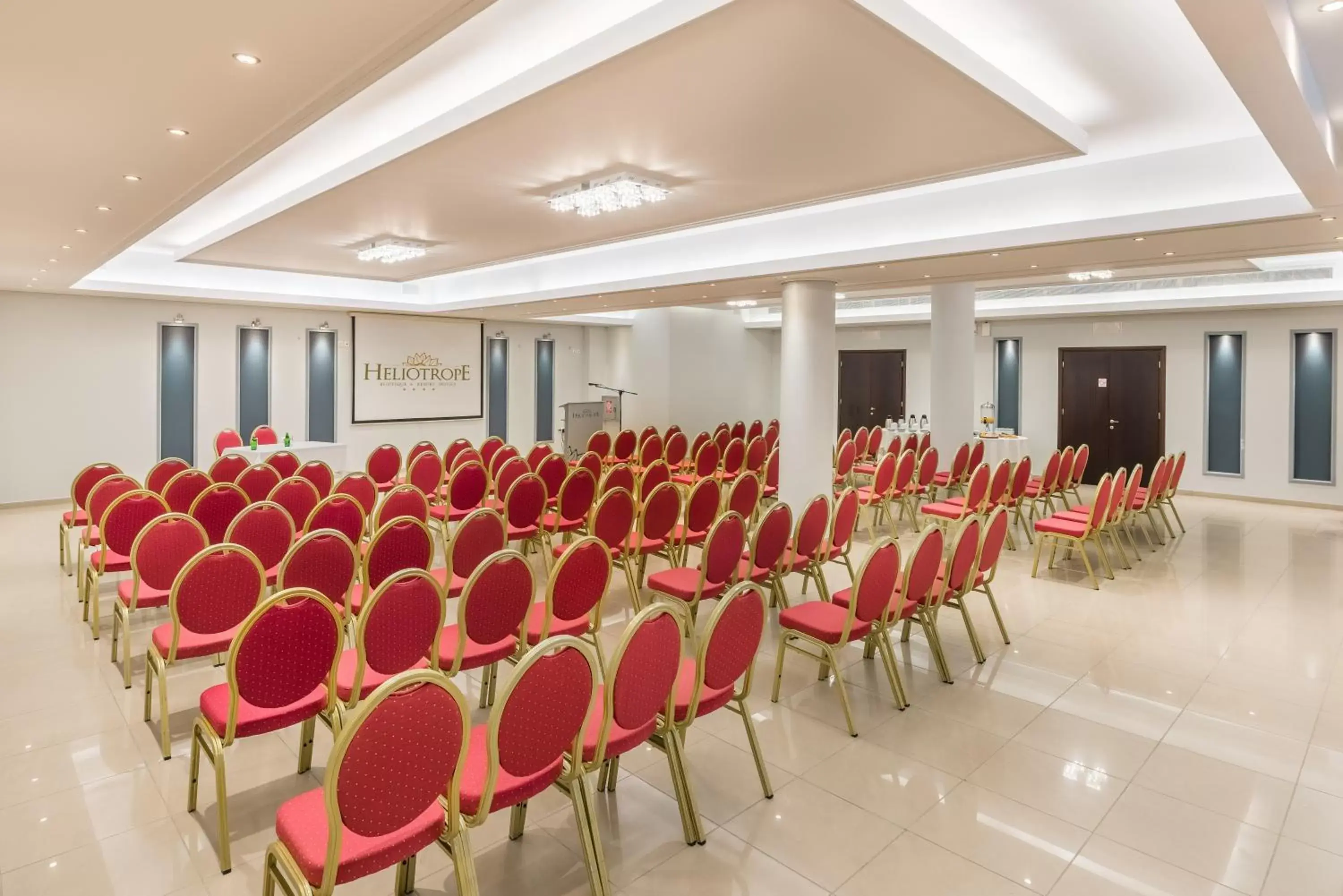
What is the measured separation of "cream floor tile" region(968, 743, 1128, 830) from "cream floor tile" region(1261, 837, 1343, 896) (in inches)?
23.0

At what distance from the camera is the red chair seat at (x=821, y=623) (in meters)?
4.13

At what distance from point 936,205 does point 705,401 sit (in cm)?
890

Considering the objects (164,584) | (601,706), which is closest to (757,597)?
(601,706)

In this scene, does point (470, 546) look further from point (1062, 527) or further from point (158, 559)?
point (1062, 527)

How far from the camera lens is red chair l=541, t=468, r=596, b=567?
6.74m

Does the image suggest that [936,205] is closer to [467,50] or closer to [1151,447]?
[467,50]

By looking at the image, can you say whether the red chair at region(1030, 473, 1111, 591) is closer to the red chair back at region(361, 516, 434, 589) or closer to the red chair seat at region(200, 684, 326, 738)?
the red chair back at region(361, 516, 434, 589)

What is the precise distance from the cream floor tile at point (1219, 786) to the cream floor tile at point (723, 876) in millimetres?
1958

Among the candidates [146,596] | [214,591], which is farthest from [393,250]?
[214,591]

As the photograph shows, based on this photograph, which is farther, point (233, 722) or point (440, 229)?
point (440, 229)

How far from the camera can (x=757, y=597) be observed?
3193 millimetres

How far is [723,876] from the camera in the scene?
2816mm

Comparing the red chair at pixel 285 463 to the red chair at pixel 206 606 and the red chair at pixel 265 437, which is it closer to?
the red chair at pixel 265 437

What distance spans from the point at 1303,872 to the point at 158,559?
5.94 m
